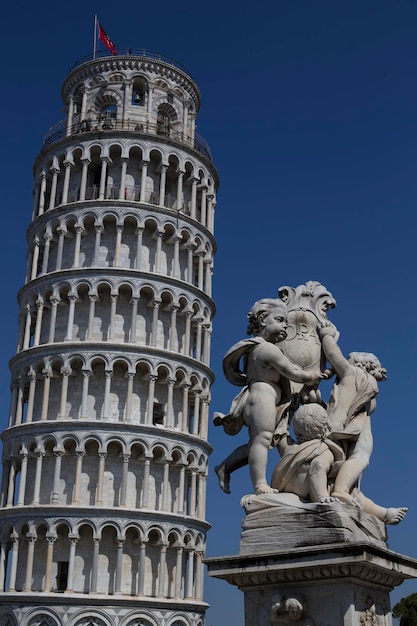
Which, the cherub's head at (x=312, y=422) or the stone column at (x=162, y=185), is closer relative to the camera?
the cherub's head at (x=312, y=422)

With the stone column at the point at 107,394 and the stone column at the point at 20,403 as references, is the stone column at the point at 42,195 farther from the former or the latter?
the stone column at the point at 107,394

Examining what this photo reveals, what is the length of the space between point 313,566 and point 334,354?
6.22 ft

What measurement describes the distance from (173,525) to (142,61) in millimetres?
28920

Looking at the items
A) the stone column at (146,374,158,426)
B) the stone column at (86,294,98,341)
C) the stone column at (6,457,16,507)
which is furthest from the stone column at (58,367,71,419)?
the stone column at (146,374,158,426)

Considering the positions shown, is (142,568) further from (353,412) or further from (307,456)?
(307,456)

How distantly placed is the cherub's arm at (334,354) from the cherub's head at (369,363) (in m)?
0.13

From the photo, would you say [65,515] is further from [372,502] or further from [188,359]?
[372,502]

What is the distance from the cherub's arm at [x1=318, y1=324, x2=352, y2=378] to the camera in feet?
24.0

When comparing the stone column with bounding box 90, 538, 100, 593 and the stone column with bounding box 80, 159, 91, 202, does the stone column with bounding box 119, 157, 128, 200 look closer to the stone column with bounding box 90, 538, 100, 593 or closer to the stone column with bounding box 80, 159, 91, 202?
the stone column with bounding box 80, 159, 91, 202

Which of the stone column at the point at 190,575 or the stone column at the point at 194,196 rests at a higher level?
the stone column at the point at 194,196

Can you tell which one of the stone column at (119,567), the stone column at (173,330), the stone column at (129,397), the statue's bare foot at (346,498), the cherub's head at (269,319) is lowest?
the statue's bare foot at (346,498)

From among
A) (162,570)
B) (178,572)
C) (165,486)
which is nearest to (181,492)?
(165,486)

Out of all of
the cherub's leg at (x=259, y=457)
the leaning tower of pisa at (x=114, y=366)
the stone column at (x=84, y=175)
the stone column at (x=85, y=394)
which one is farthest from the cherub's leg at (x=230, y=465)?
the stone column at (x=84, y=175)

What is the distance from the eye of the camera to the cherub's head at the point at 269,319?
7.34 m
